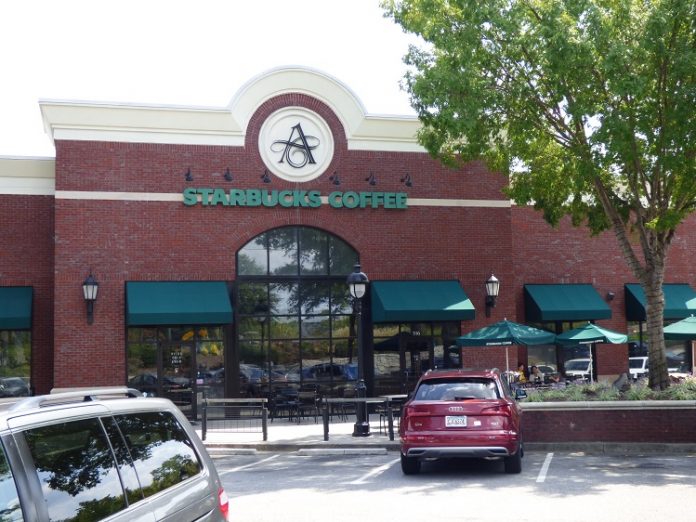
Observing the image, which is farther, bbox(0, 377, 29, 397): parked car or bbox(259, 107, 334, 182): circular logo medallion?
bbox(259, 107, 334, 182): circular logo medallion

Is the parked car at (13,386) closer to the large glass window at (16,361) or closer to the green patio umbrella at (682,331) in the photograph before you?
the large glass window at (16,361)

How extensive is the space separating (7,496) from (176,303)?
20.2 m

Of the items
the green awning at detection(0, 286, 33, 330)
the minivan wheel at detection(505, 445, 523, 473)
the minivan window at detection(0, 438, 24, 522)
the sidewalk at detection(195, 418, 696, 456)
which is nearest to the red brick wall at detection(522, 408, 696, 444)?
the sidewalk at detection(195, 418, 696, 456)

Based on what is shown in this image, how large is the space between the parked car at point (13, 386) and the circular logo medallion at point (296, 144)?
8949 millimetres

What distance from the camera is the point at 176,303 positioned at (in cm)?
2350

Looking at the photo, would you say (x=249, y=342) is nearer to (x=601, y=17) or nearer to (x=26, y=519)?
(x=601, y=17)

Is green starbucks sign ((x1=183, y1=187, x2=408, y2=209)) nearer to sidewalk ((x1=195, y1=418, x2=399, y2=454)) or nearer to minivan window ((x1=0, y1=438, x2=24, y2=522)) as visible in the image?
sidewalk ((x1=195, y1=418, x2=399, y2=454))

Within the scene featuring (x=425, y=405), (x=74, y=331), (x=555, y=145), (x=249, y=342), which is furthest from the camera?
(x=249, y=342)

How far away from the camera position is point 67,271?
2342 cm

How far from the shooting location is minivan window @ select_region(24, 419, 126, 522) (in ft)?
12.7

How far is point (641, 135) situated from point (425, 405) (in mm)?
8172

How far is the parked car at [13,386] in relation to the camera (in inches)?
933

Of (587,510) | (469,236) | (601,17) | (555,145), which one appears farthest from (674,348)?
(587,510)

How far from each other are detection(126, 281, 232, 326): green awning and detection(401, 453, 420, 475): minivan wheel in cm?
1106
